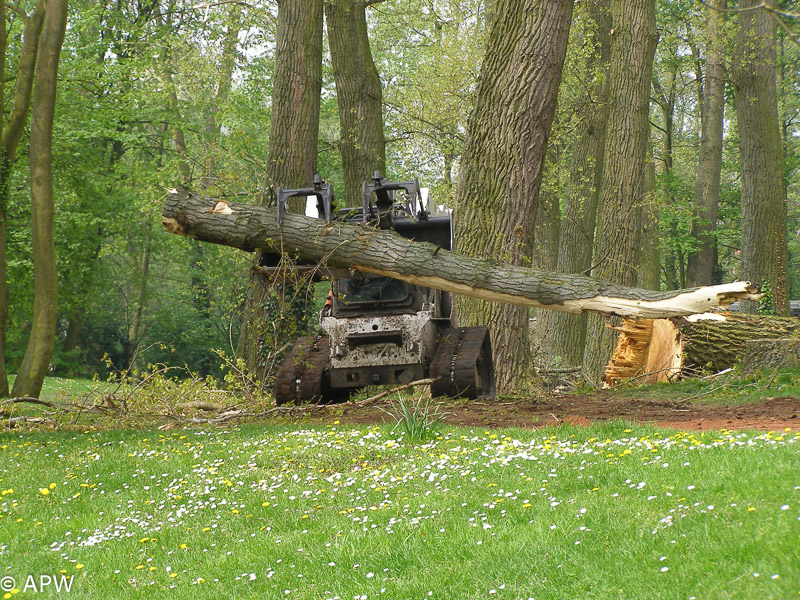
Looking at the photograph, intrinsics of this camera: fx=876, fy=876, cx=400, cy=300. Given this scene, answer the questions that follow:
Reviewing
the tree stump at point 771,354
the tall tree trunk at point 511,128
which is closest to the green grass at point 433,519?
the tall tree trunk at point 511,128

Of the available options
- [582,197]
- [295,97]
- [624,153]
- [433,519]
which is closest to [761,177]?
[624,153]

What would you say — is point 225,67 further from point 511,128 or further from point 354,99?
point 511,128

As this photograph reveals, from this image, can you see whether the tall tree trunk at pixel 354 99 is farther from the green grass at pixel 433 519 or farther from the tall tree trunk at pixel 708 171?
the tall tree trunk at pixel 708 171

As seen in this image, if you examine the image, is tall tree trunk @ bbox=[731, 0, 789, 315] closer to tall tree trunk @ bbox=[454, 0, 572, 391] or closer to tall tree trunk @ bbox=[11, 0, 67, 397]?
tall tree trunk @ bbox=[454, 0, 572, 391]

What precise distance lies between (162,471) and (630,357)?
10.6 m

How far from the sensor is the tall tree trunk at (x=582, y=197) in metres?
24.4

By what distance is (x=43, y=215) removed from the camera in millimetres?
16391

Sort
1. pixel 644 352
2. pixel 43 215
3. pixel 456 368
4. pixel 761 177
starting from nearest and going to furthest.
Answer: pixel 456 368 → pixel 43 215 → pixel 644 352 → pixel 761 177

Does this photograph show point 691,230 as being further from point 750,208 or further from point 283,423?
point 283,423

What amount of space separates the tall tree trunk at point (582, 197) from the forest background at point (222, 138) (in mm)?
163

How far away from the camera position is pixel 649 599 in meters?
4.23

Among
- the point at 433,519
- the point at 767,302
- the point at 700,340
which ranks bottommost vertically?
the point at 433,519

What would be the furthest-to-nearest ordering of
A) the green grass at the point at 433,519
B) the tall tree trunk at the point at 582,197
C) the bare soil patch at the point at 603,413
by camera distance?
the tall tree trunk at the point at 582,197
the bare soil patch at the point at 603,413
the green grass at the point at 433,519

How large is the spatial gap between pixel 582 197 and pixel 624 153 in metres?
4.68
